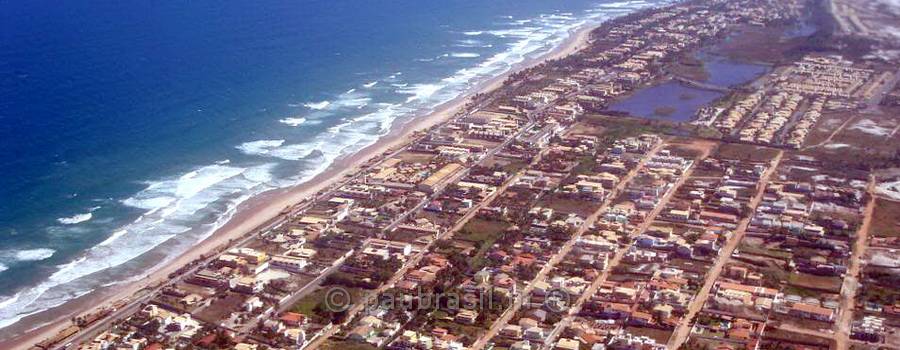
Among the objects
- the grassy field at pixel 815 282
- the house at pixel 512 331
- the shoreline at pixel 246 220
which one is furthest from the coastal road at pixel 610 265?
the shoreline at pixel 246 220

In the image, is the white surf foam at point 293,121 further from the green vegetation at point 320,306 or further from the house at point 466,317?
the house at point 466,317

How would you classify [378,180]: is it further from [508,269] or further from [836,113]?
[836,113]

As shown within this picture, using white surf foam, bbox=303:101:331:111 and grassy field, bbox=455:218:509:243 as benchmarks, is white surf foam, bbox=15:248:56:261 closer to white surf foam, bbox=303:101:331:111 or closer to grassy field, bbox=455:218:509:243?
grassy field, bbox=455:218:509:243

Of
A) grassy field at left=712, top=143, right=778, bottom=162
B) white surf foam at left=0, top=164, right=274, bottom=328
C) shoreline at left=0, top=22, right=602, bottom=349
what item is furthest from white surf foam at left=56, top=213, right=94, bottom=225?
grassy field at left=712, top=143, right=778, bottom=162

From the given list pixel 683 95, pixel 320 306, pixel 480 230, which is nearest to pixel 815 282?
pixel 480 230

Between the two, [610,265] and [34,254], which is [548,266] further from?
[34,254]

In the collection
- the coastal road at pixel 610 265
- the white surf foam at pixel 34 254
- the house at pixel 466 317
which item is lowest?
the coastal road at pixel 610 265
